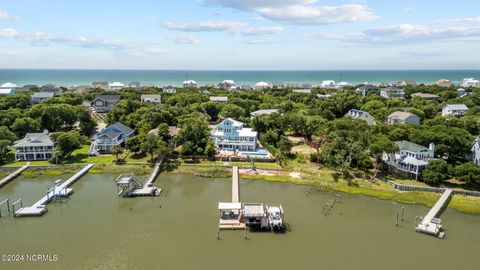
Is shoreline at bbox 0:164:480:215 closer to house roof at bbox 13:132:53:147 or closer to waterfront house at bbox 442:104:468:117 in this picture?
house roof at bbox 13:132:53:147

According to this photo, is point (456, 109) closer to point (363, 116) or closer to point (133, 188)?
point (363, 116)

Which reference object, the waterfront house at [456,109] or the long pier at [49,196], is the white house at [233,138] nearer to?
the long pier at [49,196]

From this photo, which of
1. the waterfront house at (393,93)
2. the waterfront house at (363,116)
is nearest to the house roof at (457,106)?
the waterfront house at (363,116)

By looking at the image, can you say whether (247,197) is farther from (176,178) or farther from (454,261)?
(454,261)

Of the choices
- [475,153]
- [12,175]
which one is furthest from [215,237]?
[475,153]

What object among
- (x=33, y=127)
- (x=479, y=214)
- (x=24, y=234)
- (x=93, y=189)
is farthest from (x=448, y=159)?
(x=33, y=127)

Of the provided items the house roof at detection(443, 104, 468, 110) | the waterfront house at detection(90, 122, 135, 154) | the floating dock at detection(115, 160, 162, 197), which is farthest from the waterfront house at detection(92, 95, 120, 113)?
the house roof at detection(443, 104, 468, 110)
